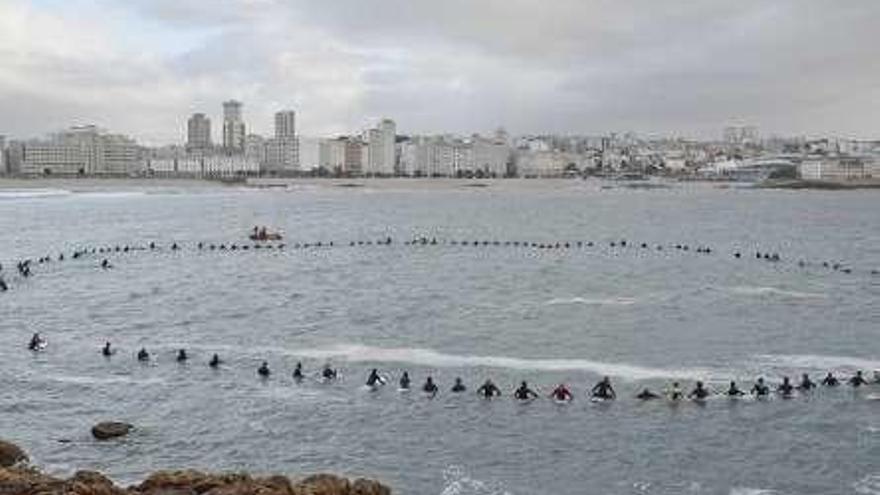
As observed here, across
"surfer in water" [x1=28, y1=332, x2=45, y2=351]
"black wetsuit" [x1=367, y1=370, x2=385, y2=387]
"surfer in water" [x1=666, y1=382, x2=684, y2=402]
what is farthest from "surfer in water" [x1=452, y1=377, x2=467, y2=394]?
"surfer in water" [x1=28, y1=332, x2=45, y2=351]

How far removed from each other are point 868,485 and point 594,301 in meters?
40.5

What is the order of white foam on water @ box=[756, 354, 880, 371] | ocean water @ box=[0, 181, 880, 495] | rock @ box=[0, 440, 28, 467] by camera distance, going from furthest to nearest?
white foam on water @ box=[756, 354, 880, 371] < ocean water @ box=[0, 181, 880, 495] < rock @ box=[0, 440, 28, 467]

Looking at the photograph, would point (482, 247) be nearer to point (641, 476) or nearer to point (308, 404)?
point (308, 404)

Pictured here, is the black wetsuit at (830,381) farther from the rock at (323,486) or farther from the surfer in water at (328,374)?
the rock at (323,486)

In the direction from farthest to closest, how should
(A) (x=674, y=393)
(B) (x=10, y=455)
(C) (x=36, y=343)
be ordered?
(C) (x=36, y=343) → (A) (x=674, y=393) → (B) (x=10, y=455)

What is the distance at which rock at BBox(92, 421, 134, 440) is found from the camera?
41.2 metres

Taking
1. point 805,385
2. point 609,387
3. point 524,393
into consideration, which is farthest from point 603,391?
point 805,385

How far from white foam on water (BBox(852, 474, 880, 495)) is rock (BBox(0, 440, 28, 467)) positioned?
2371cm

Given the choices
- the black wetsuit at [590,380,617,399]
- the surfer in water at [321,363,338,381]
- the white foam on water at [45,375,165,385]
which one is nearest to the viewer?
the black wetsuit at [590,380,617,399]

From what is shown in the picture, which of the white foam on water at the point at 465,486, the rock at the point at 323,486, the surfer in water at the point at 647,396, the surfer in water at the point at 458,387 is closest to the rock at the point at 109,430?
the rock at the point at 323,486

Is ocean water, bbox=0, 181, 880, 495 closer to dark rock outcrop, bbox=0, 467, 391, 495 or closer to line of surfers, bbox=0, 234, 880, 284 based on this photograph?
line of surfers, bbox=0, 234, 880, 284

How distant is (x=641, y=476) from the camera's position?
1480 inches

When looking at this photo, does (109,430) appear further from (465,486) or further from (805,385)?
(805,385)

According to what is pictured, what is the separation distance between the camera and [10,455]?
1478 inches
